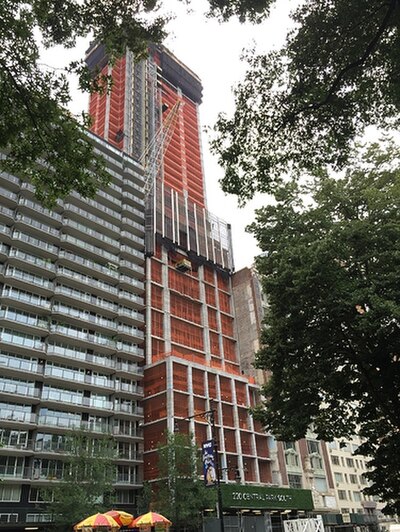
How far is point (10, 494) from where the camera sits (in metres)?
41.4

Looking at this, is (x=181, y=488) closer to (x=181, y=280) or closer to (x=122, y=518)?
(x=122, y=518)

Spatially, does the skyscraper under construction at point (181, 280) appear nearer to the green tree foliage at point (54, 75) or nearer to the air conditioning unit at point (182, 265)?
the air conditioning unit at point (182, 265)

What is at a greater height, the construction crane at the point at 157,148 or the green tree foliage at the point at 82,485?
the construction crane at the point at 157,148

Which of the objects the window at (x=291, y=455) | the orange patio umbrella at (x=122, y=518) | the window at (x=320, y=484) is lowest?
the orange patio umbrella at (x=122, y=518)

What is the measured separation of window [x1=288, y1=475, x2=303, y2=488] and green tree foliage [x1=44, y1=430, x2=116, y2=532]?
3078 cm

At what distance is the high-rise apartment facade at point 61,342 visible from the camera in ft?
143

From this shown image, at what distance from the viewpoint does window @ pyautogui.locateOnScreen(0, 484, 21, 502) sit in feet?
135

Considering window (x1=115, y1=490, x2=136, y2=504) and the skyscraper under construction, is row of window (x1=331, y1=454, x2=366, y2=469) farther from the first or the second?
window (x1=115, y1=490, x2=136, y2=504)

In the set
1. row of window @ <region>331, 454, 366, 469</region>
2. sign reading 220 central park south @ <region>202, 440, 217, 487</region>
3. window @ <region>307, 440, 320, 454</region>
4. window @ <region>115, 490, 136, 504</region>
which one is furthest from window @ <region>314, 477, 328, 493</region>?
sign reading 220 central park south @ <region>202, 440, 217, 487</region>

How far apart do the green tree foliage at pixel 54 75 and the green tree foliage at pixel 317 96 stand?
4.53 ft

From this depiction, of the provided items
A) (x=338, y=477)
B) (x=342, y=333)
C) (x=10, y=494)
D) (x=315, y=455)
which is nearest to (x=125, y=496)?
(x=10, y=494)

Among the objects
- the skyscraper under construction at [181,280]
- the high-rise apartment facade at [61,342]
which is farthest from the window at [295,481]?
the high-rise apartment facade at [61,342]

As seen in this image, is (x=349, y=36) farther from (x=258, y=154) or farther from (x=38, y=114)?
(x=38, y=114)

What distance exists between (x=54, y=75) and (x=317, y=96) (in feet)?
19.5
